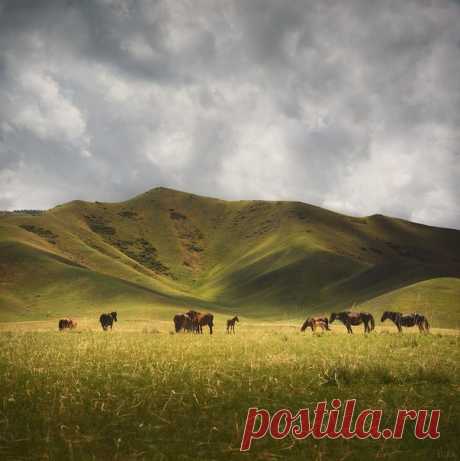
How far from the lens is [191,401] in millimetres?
7301

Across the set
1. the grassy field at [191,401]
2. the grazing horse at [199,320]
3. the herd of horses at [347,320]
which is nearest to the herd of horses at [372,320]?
the herd of horses at [347,320]

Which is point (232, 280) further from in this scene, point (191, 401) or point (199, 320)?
point (191, 401)

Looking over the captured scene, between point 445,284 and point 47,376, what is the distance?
78426 millimetres

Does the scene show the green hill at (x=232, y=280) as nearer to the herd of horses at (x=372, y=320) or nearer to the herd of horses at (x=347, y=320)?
the herd of horses at (x=372, y=320)

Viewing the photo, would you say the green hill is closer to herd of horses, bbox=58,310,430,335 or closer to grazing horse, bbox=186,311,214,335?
herd of horses, bbox=58,310,430,335

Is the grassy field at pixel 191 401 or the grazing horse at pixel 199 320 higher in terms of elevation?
the grazing horse at pixel 199 320

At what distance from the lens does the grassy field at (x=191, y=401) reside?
5699 millimetres

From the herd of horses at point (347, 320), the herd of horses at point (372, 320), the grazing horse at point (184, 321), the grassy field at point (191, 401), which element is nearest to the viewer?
the grassy field at point (191, 401)

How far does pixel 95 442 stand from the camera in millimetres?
5809

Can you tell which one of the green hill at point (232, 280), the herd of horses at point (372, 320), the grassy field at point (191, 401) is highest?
the green hill at point (232, 280)

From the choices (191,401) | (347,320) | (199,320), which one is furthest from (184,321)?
(191,401)

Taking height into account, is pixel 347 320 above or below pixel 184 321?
below

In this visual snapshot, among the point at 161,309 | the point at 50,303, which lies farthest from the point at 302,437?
the point at 50,303

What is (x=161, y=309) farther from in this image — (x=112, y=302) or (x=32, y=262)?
(x=32, y=262)
